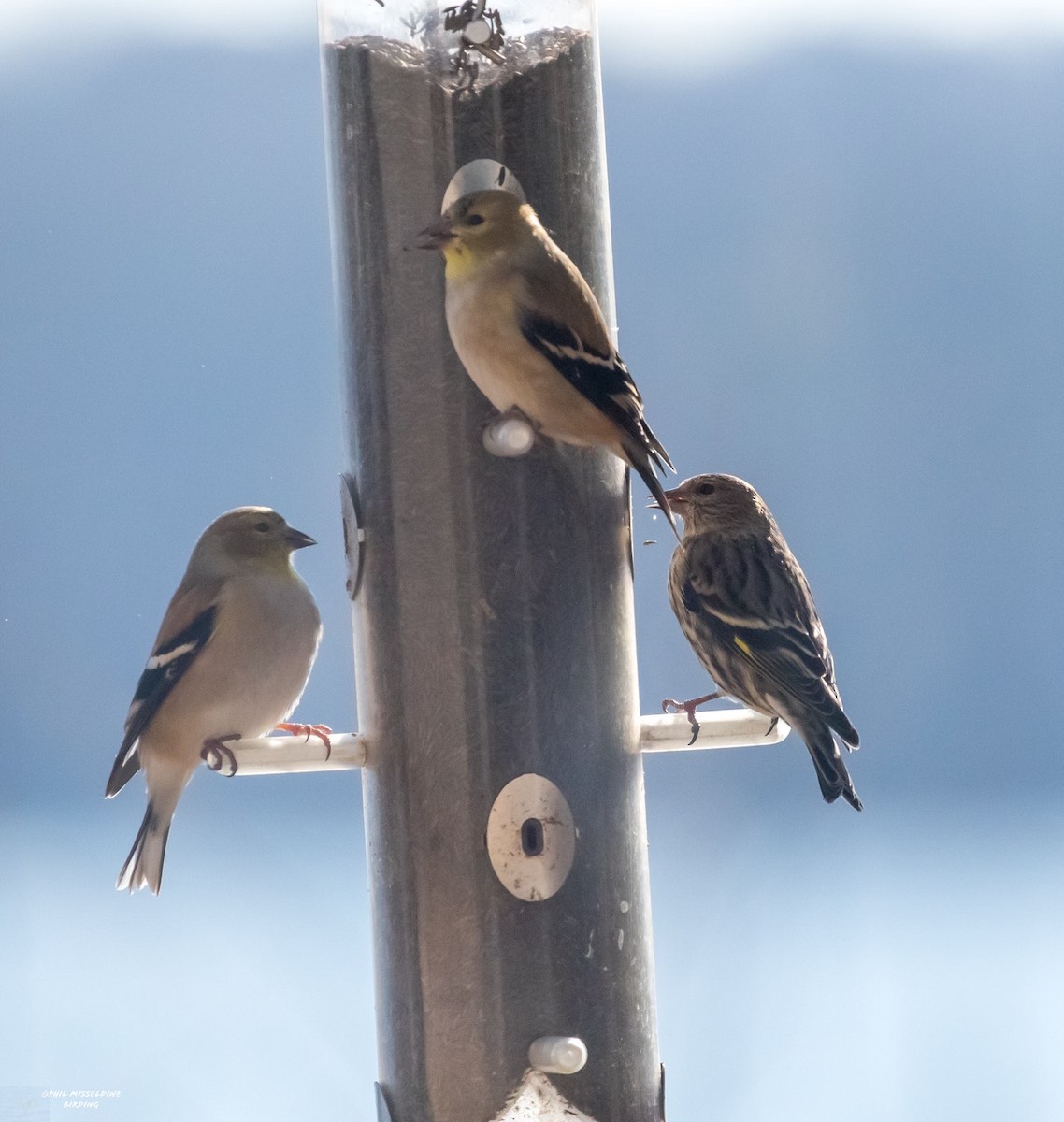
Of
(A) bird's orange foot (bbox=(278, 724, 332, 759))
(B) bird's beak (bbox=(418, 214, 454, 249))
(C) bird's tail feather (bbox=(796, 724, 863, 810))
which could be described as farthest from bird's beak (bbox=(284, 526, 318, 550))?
(C) bird's tail feather (bbox=(796, 724, 863, 810))

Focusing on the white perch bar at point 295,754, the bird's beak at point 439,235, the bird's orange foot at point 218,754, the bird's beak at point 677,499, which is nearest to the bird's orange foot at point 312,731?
the white perch bar at point 295,754

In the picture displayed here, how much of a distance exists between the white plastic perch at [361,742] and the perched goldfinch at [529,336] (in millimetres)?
425

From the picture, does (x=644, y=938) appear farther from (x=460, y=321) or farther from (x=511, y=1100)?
(x=460, y=321)

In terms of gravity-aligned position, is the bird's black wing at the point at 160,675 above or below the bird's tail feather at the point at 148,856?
above

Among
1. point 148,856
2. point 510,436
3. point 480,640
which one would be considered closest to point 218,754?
point 148,856

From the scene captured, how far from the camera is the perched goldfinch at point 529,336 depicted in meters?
2.23

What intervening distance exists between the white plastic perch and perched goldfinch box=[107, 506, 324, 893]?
2.3 inches

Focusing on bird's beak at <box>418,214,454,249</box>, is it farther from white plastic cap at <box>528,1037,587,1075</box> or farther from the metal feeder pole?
white plastic cap at <box>528,1037,587,1075</box>

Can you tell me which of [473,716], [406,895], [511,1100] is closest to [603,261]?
[473,716]

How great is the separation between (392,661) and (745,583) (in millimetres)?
820

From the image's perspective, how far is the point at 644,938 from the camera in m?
2.38

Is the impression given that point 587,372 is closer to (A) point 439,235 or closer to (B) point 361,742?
(A) point 439,235

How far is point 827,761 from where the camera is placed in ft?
8.32

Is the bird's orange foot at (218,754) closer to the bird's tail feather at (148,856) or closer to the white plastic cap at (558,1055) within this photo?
the bird's tail feather at (148,856)
